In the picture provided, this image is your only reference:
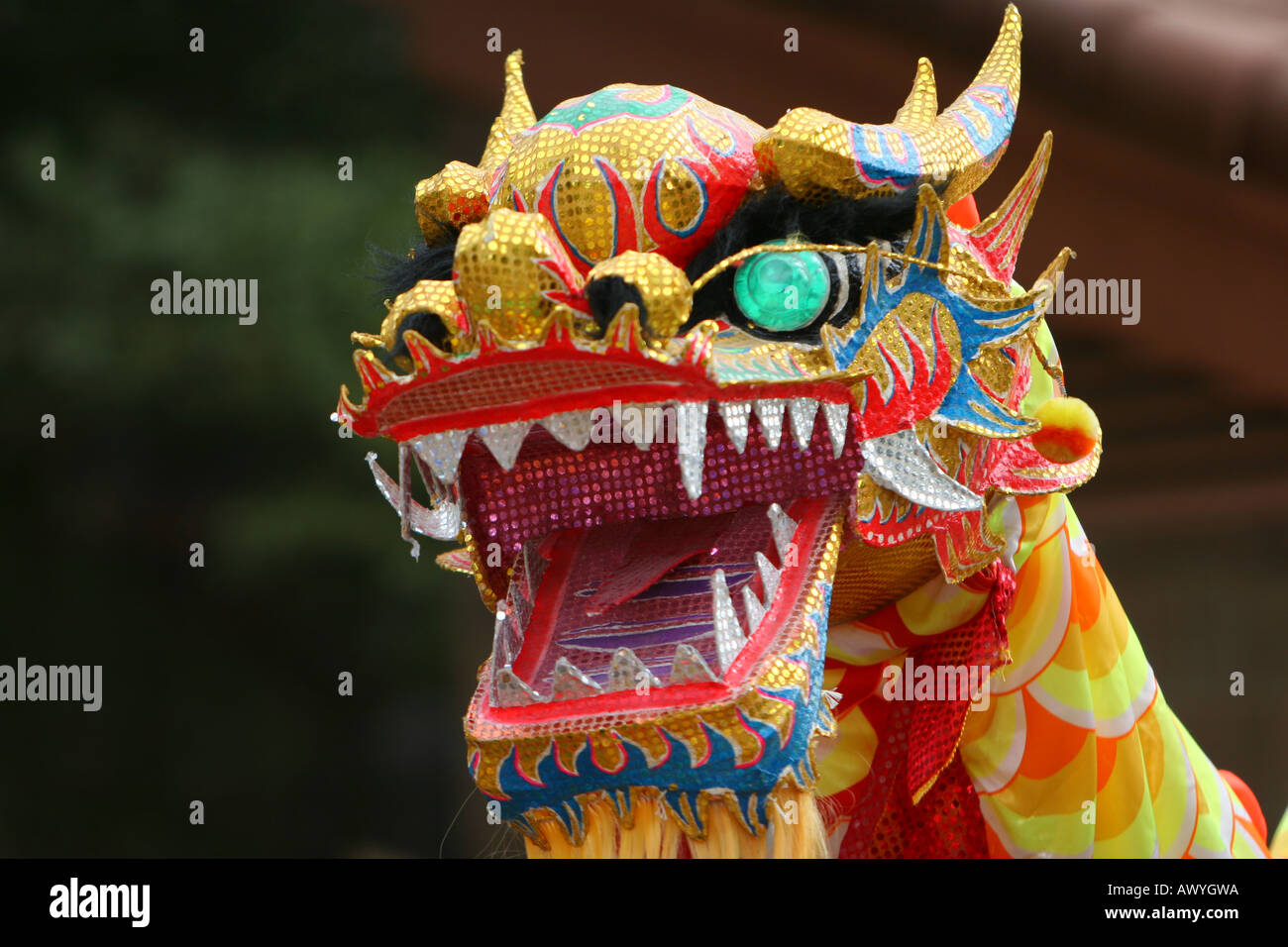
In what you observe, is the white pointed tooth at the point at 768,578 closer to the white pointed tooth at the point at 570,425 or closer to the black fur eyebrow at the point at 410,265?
the white pointed tooth at the point at 570,425

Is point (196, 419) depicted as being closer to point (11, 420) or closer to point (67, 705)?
point (11, 420)

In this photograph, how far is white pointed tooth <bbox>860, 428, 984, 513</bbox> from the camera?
2031mm

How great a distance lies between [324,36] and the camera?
199 inches

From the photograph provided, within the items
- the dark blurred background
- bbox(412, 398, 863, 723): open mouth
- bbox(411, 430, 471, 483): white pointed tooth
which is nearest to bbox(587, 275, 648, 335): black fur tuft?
Answer: bbox(412, 398, 863, 723): open mouth

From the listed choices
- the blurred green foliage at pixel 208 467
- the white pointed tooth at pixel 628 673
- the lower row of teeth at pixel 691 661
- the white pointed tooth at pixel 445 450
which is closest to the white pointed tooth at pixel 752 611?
the lower row of teeth at pixel 691 661

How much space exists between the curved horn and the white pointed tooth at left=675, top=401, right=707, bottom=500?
0.34 metres

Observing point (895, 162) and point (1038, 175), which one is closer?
point (895, 162)

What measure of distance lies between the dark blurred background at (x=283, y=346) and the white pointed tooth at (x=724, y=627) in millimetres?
2851

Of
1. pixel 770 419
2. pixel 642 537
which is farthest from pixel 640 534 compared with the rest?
pixel 770 419

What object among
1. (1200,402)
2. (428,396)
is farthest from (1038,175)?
(1200,402)

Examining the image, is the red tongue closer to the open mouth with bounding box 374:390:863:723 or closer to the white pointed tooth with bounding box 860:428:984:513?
the open mouth with bounding box 374:390:863:723

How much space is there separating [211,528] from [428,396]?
3029 mm

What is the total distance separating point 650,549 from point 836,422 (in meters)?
0.30

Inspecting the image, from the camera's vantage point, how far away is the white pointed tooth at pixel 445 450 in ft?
6.38
